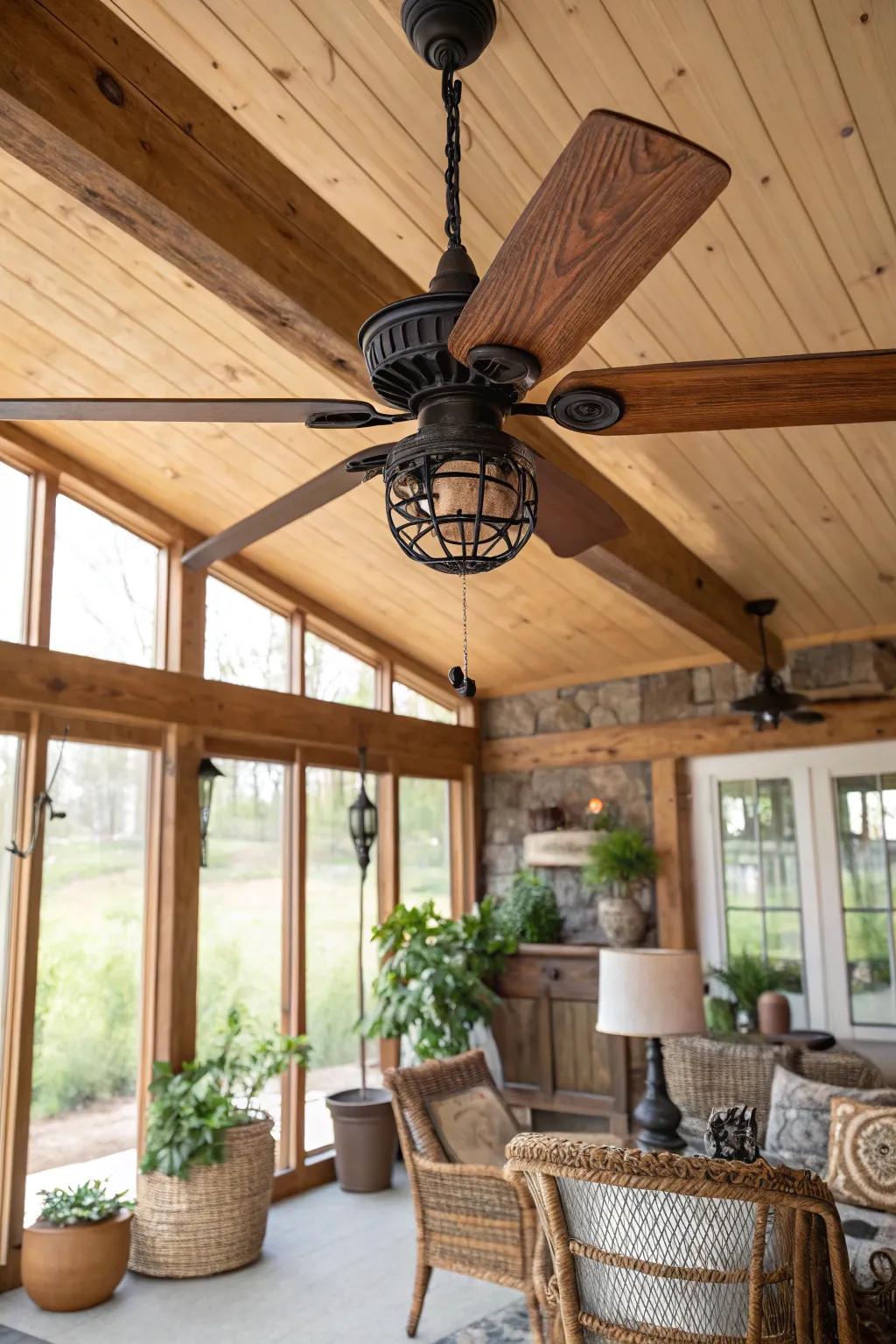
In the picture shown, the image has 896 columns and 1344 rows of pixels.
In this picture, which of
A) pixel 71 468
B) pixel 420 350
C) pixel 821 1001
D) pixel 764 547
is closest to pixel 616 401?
pixel 420 350

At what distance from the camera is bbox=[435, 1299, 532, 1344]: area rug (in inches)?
141

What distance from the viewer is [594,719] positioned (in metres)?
6.40

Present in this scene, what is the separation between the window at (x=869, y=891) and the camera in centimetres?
530

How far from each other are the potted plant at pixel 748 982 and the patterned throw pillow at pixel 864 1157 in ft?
6.48

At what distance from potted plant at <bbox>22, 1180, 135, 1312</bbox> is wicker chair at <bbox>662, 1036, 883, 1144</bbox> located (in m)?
2.29

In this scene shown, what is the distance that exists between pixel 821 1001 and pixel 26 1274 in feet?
12.6

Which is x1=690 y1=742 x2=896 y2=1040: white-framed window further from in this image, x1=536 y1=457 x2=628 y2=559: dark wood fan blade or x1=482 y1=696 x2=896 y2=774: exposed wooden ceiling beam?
x1=536 y1=457 x2=628 y2=559: dark wood fan blade

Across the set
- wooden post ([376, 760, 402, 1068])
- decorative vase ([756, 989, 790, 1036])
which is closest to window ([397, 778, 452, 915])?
wooden post ([376, 760, 402, 1068])

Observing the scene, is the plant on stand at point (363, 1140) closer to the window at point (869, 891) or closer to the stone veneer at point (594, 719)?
the stone veneer at point (594, 719)

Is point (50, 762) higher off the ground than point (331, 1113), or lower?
higher

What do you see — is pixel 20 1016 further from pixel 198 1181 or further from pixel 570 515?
pixel 570 515

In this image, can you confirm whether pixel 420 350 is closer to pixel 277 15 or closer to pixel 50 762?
pixel 277 15

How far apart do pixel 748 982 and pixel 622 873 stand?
86cm

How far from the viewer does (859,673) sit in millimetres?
5523
